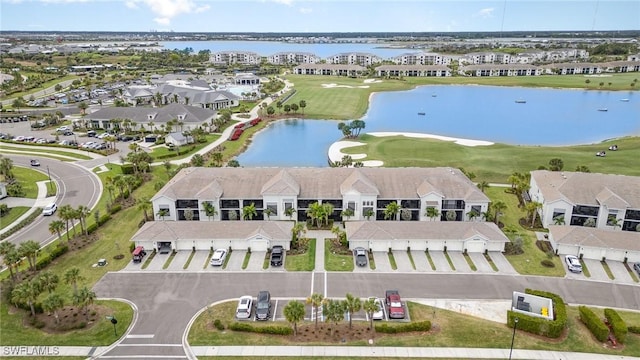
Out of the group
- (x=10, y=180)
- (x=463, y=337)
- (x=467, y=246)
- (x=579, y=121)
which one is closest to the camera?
(x=463, y=337)

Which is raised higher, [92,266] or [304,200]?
[304,200]

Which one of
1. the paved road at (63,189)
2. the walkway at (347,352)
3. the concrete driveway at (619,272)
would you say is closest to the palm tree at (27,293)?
the walkway at (347,352)

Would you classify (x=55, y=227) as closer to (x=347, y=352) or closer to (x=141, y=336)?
(x=141, y=336)

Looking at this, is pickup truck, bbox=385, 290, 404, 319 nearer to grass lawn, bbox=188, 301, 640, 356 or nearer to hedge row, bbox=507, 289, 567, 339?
grass lawn, bbox=188, 301, 640, 356

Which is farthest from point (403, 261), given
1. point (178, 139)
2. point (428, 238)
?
point (178, 139)

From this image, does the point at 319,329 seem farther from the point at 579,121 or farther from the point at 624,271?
the point at 579,121

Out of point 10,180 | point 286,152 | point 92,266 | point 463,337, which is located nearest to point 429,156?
point 286,152
